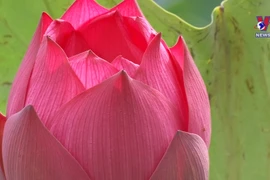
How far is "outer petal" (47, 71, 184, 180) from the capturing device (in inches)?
19.3

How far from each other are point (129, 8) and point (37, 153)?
0.21 m

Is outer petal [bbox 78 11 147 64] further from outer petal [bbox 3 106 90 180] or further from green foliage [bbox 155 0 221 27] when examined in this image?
green foliage [bbox 155 0 221 27]

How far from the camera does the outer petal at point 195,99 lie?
0.54 m

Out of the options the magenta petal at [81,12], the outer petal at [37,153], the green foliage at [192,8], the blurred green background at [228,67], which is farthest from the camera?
the green foliage at [192,8]

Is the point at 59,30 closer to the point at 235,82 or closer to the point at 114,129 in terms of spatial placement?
the point at 114,129

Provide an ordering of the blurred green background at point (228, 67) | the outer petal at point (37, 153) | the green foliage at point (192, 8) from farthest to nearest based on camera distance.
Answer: the green foliage at point (192, 8) < the blurred green background at point (228, 67) < the outer petal at point (37, 153)

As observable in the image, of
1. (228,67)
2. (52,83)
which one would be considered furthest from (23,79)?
(228,67)

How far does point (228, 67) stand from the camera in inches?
39.0

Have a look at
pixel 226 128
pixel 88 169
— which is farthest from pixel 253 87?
pixel 88 169

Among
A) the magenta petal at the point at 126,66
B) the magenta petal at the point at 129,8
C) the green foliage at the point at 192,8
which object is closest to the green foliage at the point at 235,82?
the green foliage at the point at 192,8

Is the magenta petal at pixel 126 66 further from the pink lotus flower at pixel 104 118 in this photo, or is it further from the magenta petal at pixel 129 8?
the magenta petal at pixel 129 8

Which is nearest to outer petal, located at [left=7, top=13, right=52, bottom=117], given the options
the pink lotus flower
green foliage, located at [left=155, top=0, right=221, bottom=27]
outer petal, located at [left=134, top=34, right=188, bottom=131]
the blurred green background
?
the pink lotus flower

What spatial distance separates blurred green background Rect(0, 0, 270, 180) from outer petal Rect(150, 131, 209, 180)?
44 centimetres

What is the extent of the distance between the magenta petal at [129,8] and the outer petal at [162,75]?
8cm
